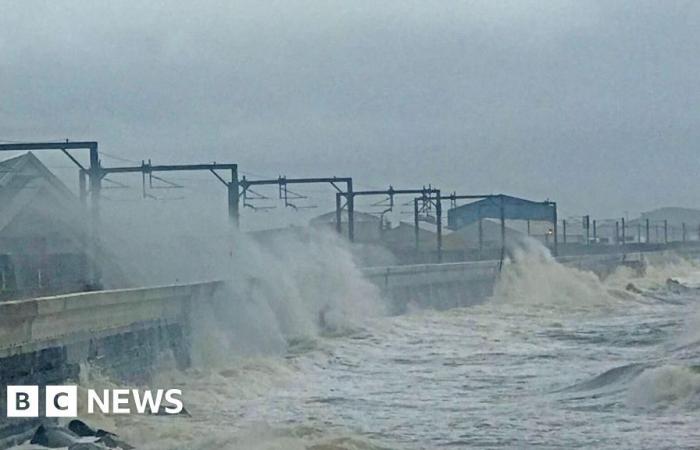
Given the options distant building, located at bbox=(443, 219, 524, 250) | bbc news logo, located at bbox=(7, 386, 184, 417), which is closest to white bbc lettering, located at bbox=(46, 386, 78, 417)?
bbc news logo, located at bbox=(7, 386, 184, 417)

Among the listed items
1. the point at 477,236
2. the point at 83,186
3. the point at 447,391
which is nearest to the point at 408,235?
the point at 477,236

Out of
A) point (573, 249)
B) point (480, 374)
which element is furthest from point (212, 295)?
point (573, 249)

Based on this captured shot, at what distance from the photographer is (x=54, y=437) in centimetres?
1377

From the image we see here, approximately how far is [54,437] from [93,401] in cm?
359

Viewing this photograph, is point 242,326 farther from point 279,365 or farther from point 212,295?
point 279,365

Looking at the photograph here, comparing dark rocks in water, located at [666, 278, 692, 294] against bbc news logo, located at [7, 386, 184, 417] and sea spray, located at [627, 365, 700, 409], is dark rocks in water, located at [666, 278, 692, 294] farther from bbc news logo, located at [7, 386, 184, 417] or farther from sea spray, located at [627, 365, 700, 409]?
bbc news logo, located at [7, 386, 184, 417]

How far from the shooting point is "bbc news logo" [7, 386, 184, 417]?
1548cm

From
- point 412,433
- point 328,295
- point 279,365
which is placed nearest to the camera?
point 412,433

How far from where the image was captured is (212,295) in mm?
27875

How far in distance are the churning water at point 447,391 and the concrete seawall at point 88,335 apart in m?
0.82

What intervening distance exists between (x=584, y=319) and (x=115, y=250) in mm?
17370

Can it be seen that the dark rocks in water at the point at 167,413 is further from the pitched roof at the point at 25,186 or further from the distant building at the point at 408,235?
the distant building at the point at 408,235

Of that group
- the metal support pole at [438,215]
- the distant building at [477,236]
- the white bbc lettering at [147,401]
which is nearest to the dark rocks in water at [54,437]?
the white bbc lettering at [147,401]

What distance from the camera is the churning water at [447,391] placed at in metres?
15.2
